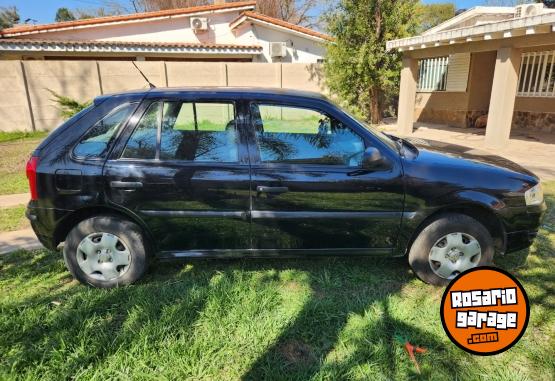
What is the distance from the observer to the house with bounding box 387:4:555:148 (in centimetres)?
897

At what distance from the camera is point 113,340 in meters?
2.60

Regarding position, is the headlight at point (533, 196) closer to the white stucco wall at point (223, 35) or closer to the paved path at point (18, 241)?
the paved path at point (18, 241)

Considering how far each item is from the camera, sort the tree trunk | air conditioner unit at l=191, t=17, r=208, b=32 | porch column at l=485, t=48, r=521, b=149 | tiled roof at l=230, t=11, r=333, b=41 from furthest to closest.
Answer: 1. tiled roof at l=230, t=11, r=333, b=41
2. air conditioner unit at l=191, t=17, r=208, b=32
3. the tree trunk
4. porch column at l=485, t=48, r=521, b=149

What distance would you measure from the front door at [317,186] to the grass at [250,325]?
41 centimetres

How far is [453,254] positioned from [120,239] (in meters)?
2.79

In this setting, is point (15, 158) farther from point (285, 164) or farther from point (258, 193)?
point (285, 164)

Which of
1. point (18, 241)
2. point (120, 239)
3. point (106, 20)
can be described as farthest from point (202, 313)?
point (106, 20)


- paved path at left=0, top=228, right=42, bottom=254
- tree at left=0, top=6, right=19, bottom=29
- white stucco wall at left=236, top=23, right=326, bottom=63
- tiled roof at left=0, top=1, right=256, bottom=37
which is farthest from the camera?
tree at left=0, top=6, right=19, bottom=29

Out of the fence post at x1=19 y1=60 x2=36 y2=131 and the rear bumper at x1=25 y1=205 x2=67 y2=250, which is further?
the fence post at x1=19 y1=60 x2=36 y2=131

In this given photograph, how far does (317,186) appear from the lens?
3094 millimetres

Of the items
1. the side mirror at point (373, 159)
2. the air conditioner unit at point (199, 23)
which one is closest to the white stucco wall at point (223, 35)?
the air conditioner unit at point (199, 23)

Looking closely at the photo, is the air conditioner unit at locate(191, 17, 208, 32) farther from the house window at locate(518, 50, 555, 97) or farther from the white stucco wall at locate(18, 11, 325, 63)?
the house window at locate(518, 50, 555, 97)

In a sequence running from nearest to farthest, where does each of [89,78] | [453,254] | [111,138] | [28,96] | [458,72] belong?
[111,138] < [453,254] < [28,96] < [89,78] < [458,72]

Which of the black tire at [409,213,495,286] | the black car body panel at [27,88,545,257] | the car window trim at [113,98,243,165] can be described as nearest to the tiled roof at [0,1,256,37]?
the black car body panel at [27,88,545,257]
